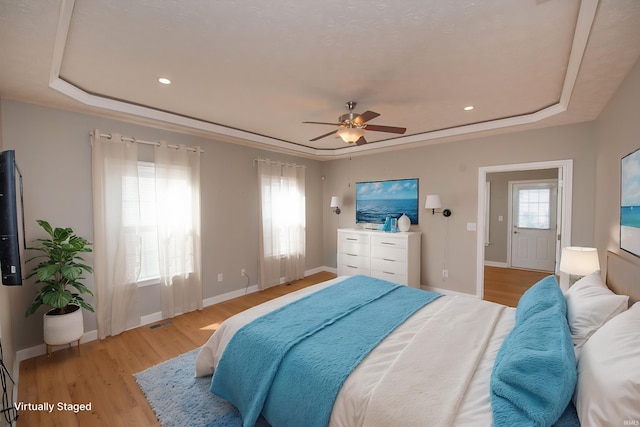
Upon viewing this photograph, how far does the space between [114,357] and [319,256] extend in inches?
149

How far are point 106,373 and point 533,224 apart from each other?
23.7ft

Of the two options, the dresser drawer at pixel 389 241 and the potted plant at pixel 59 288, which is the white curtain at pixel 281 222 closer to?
the dresser drawer at pixel 389 241

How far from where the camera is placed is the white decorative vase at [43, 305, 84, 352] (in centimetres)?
249

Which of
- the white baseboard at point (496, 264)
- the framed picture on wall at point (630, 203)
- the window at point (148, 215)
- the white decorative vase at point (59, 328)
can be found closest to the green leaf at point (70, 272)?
the white decorative vase at point (59, 328)

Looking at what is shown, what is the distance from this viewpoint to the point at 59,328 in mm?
2504

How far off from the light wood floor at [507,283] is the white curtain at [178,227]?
14.0ft

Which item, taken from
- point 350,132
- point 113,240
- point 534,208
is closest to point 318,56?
point 350,132

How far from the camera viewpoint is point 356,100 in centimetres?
284

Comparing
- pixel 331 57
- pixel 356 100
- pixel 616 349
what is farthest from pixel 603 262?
pixel 331 57

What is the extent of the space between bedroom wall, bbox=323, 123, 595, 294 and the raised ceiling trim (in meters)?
0.37

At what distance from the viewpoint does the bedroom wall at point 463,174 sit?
329 centimetres

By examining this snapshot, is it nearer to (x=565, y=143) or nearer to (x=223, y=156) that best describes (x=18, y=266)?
(x=223, y=156)

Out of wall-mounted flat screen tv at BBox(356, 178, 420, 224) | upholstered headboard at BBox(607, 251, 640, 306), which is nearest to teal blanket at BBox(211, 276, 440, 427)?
upholstered headboard at BBox(607, 251, 640, 306)

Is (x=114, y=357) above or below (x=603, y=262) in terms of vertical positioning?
below
